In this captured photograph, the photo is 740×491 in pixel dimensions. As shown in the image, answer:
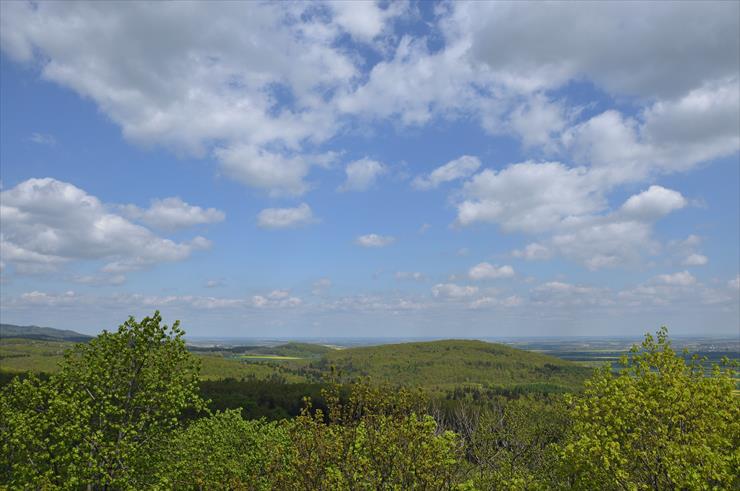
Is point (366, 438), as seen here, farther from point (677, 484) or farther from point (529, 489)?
point (677, 484)

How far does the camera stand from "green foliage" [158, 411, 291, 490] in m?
30.3

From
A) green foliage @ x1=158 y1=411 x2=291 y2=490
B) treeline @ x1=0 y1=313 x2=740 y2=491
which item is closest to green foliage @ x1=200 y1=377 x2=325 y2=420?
green foliage @ x1=158 y1=411 x2=291 y2=490

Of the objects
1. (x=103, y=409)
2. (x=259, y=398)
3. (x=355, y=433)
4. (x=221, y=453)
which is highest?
(x=355, y=433)

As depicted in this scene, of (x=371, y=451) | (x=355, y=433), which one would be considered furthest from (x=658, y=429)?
(x=355, y=433)

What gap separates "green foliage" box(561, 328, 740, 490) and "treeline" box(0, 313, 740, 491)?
74mm

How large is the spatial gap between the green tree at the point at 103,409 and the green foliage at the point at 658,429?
2438cm

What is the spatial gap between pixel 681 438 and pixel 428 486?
12.5 m

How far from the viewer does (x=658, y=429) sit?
22047 mm

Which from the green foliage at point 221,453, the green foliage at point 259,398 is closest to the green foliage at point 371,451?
the green foliage at point 221,453

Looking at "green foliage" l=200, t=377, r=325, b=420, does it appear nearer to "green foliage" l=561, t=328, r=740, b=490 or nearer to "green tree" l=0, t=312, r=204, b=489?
"green tree" l=0, t=312, r=204, b=489

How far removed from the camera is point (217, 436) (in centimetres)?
4853

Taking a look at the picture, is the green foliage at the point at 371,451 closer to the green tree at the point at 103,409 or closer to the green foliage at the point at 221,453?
the green foliage at the point at 221,453

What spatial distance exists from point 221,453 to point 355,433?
2935 cm

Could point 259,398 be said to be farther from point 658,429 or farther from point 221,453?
point 658,429
